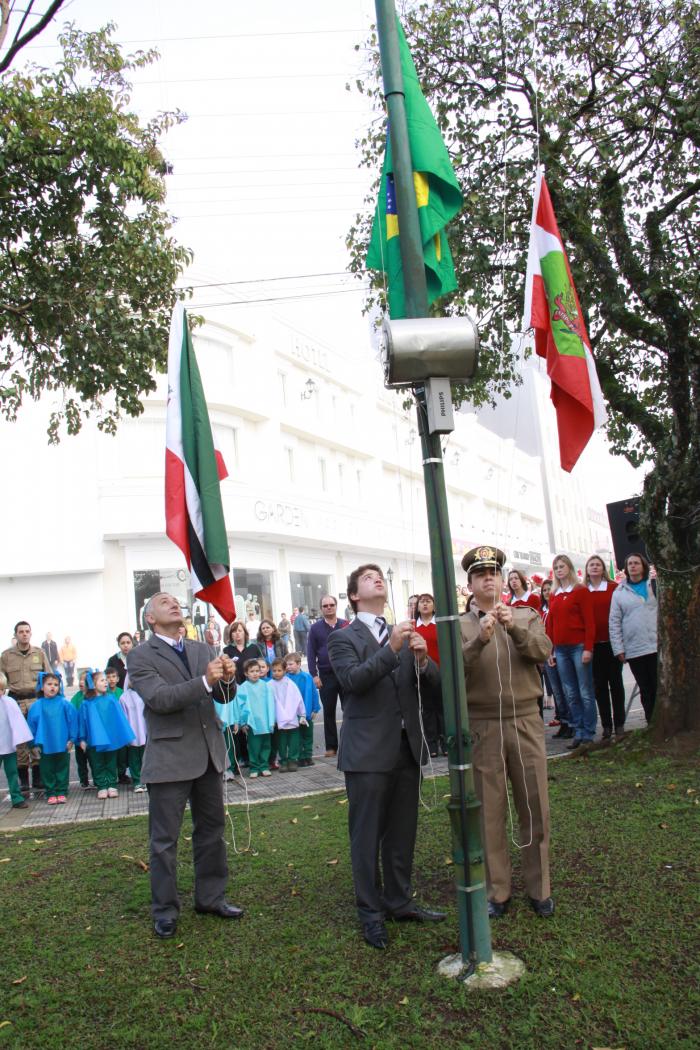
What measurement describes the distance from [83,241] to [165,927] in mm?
7640

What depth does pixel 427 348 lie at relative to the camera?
407cm

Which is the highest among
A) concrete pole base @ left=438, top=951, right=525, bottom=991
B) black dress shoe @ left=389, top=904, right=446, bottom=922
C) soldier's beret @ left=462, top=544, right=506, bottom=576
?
soldier's beret @ left=462, top=544, right=506, bottom=576

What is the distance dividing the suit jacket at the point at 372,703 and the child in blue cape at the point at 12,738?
225 inches

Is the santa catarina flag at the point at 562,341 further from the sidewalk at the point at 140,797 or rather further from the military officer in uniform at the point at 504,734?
the sidewalk at the point at 140,797

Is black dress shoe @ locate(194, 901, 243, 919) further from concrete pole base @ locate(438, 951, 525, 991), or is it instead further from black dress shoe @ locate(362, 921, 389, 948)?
concrete pole base @ locate(438, 951, 525, 991)

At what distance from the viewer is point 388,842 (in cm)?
477

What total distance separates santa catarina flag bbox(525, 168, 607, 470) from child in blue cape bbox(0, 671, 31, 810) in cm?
676

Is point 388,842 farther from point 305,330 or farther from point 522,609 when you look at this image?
point 305,330

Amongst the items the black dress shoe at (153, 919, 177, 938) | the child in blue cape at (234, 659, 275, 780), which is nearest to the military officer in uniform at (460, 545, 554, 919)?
the black dress shoe at (153, 919, 177, 938)

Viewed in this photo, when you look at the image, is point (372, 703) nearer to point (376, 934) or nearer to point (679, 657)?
point (376, 934)

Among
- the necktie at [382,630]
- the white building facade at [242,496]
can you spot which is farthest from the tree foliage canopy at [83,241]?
the white building facade at [242,496]

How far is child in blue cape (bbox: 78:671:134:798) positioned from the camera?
9555 millimetres

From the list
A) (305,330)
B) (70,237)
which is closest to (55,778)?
(70,237)

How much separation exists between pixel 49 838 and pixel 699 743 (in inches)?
227
